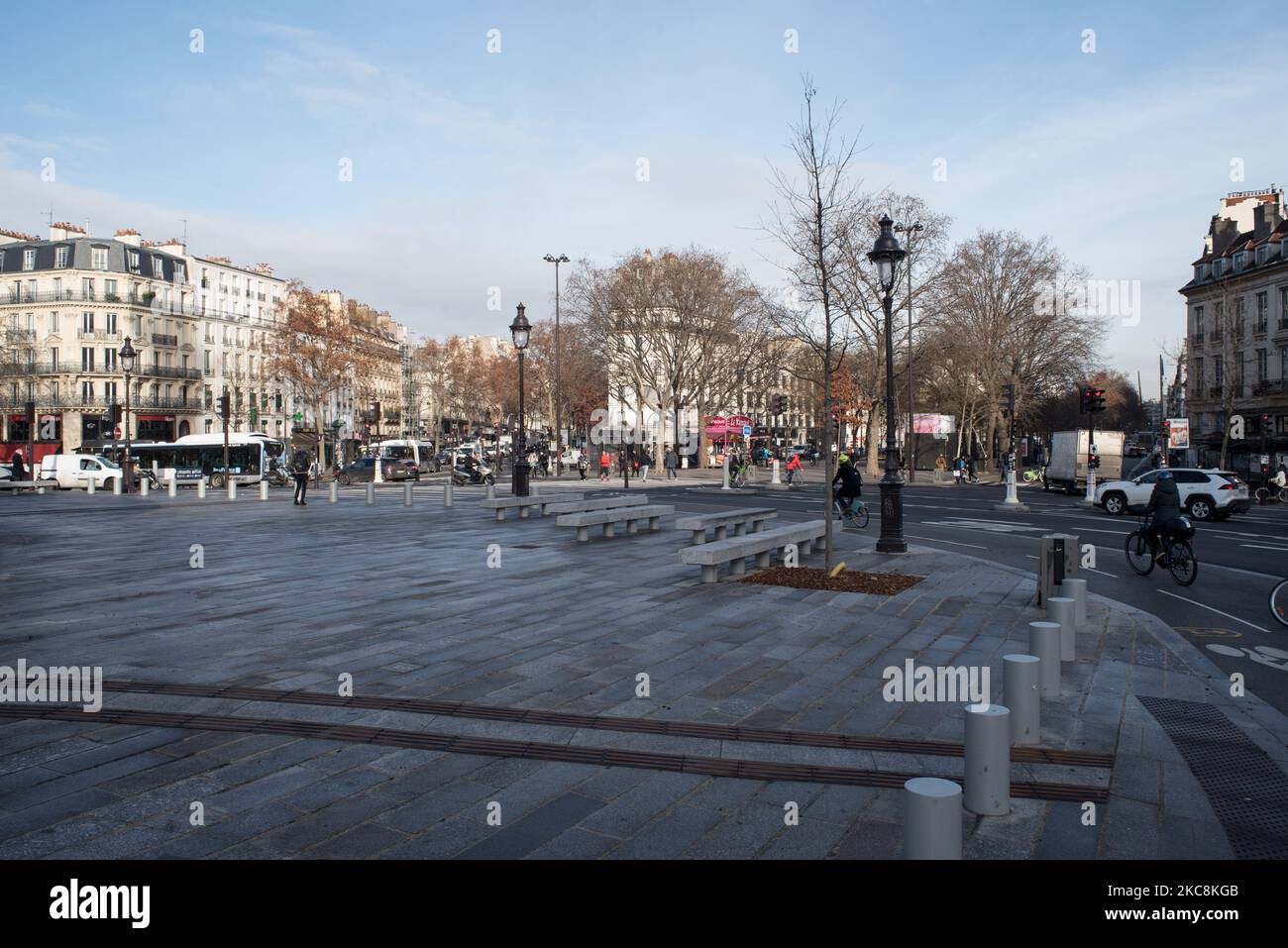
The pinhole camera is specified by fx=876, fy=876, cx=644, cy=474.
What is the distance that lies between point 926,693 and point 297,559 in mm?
10377

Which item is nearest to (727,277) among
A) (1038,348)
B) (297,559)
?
(1038,348)

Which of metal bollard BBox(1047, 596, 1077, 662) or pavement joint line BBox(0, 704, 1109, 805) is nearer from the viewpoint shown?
pavement joint line BBox(0, 704, 1109, 805)

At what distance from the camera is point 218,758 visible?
4.80 m

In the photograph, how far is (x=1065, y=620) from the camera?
23.1ft

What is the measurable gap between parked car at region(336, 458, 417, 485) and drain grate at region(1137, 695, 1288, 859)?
154ft

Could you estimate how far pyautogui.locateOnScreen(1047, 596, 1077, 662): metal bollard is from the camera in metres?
7.03

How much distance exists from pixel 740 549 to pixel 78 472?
130 feet

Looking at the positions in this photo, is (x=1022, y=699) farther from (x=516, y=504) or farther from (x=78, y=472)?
(x=78, y=472)

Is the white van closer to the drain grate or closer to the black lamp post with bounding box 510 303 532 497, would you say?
the black lamp post with bounding box 510 303 532 497

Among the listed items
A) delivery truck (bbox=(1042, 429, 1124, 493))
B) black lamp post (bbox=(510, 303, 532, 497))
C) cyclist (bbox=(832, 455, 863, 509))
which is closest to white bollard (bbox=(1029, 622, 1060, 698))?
cyclist (bbox=(832, 455, 863, 509))

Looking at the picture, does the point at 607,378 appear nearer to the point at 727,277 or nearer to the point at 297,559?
the point at 727,277

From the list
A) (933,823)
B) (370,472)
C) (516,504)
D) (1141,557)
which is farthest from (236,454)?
(933,823)

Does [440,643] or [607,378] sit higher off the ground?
[607,378]

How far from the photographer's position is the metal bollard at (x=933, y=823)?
10.2 feet
